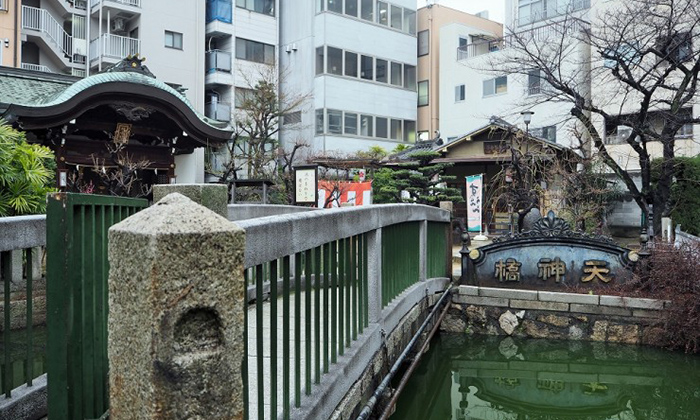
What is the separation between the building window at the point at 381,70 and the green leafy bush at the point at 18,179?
23467 millimetres

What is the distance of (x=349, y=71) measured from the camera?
92.5 ft

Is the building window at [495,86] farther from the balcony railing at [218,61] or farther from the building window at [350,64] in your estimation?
the balcony railing at [218,61]

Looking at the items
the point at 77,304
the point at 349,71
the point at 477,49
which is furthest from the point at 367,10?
the point at 77,304

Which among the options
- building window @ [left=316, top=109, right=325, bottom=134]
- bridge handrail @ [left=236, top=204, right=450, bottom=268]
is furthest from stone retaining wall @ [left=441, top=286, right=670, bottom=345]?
building window @ [left=316, top=109, right=325, bottom=134]

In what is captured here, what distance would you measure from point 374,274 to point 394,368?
1.13m

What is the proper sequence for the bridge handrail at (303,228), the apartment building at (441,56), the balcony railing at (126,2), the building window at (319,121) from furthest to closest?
the apartment building at (441,56) < the building window at (319,121) < the balcony railing at (126,2) < the bridge handrail at (303,228)

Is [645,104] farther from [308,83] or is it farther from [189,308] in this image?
[308,83]

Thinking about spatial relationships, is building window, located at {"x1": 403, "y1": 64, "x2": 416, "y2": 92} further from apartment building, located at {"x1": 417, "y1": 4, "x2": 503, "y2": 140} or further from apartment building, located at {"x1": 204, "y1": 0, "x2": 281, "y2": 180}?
apartment building, located at {"x1": 204, "y1": 0, "x2": 281, "y2": 180}

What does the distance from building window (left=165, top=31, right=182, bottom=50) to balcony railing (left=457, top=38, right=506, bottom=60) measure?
536 inches

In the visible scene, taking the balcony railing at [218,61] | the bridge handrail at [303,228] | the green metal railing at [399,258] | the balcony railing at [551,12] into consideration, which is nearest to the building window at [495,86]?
the balcony railing at [551,12]

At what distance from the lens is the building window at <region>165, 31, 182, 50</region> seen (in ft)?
79.6

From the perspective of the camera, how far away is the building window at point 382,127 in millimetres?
29391

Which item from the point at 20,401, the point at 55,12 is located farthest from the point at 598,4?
the point at 20,401

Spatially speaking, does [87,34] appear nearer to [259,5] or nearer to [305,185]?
[259,5]
